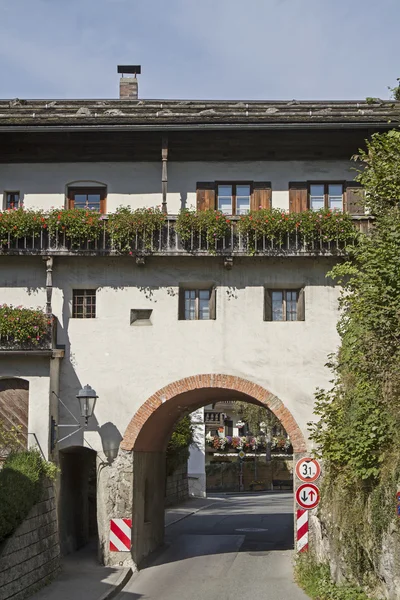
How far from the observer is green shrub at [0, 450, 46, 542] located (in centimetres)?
1653

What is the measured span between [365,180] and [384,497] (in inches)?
257

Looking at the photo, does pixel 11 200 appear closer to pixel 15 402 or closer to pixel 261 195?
pixel 15 402

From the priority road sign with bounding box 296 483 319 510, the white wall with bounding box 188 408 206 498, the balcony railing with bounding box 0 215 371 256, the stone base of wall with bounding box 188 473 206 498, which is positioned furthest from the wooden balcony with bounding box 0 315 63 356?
the stone base of wall with bounding box 188 473 206 498

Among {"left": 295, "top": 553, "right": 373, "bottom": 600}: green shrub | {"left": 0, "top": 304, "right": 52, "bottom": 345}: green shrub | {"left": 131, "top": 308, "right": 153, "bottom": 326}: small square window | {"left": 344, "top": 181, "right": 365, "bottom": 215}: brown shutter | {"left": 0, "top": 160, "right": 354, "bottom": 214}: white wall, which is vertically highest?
{"left": 0, "top": 160, "right": 354, "bottom": 214}: white wall

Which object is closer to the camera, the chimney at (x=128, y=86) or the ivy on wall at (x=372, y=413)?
the ivy on wall at (x=372, y=413)

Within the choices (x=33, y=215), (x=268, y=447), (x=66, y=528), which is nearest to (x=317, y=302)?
(x=33, y=215)

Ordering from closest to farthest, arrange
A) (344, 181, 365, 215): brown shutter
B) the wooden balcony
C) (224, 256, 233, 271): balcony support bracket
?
the wooden balcony → (224, 256, 233, 271): balcony support bracket → (344, 181, 365, 215): brown shutter

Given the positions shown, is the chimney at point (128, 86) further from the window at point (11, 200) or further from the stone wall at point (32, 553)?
the stone wall at point (32, 553)

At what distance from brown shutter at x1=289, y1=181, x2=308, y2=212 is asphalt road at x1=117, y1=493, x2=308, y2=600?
28.9 ft

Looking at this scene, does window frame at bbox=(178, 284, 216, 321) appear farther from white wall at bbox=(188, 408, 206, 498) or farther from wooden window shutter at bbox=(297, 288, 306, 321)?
white wall at bbox=(188, 408, 206, 498)

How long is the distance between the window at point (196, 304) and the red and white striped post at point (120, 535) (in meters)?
5.12

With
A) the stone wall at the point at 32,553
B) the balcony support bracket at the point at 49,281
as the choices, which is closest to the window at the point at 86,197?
the balcony support bracket at the point at 49,281

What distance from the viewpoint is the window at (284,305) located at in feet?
72.4

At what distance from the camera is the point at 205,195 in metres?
22.7
